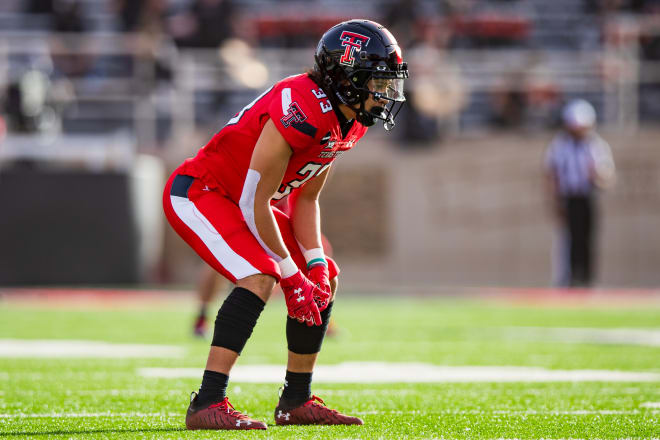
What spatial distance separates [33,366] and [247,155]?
7.95ft

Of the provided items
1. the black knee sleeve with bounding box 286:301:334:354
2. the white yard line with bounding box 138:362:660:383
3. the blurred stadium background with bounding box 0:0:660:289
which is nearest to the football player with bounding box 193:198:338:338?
the white yard line with bounding box 138:362:660:383

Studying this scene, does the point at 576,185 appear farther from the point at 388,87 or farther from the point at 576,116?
the point at 388,87

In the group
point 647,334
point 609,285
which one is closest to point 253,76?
point 609,285

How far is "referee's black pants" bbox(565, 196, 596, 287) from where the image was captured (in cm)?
1155

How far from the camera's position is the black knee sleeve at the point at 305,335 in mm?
3938

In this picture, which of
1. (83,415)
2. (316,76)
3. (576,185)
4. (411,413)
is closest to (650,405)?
(411,413)

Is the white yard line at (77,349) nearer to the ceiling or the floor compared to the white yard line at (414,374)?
nearer to the floor

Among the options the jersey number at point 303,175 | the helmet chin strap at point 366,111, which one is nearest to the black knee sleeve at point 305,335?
the jersey number at point 303,175

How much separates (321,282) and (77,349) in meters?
3.22

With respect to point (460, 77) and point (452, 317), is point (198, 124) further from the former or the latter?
point (452, 317)

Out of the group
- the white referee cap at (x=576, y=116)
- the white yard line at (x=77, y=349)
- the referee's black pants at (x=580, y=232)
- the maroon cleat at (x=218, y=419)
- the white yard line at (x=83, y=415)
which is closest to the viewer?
the maroon cleat at (x=218, y=419)

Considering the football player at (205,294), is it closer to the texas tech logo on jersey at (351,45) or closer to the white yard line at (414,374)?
the white yard line at (414,374)

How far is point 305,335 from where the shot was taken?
12.9 ft

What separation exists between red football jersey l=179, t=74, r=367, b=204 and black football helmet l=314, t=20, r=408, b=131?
76 mm
